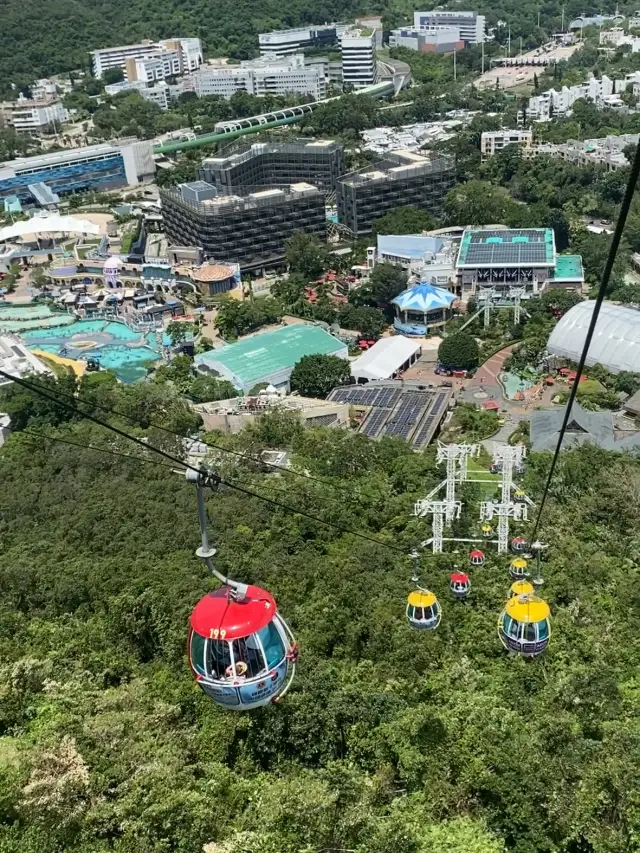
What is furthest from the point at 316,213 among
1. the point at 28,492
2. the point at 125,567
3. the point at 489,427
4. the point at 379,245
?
the point at 125,567

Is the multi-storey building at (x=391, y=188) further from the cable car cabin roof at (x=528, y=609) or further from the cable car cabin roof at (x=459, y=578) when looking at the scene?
the cable car cabin roof at (x=528, y=609)

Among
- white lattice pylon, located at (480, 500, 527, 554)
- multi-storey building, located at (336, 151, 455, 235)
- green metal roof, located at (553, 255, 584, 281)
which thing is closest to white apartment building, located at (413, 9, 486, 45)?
multi-storey building, located at (336, 151, 455, 235)

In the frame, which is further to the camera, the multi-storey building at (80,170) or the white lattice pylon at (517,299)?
the multi-storey building at (80,170)

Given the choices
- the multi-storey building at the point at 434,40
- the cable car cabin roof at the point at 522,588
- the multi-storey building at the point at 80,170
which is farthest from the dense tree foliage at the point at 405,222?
the multi-storey building at the point at 434,40

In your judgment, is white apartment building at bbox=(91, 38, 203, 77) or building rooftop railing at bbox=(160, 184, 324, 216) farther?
white apartment building at bbox=(91, 38, 203, 77)

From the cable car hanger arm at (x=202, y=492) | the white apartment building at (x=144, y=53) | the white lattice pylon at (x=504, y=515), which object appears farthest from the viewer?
the white apartment building at (x=144, y=53)

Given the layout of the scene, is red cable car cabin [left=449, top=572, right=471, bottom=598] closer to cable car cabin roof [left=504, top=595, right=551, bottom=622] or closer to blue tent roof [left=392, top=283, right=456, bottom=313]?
cable car cabin roof [left=504, top=595, right=551, bottom=622]
